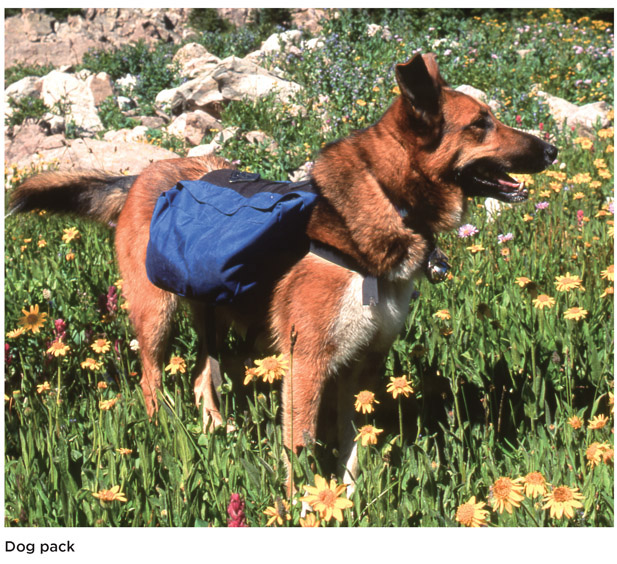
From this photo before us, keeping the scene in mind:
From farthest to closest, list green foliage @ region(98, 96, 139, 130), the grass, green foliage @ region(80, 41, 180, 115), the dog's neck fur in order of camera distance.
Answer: green foliage @ region(80, 41, 180, 115) < green foliage @ region(98, 96, 139, 130) < the dog's neck fur < the grass

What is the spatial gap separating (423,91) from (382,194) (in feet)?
1.54

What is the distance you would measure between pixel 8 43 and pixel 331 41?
9.19 metres

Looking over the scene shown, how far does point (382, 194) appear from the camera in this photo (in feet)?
9.50

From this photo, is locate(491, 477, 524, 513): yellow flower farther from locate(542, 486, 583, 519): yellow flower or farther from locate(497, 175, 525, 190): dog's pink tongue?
locate(497, 175, 525, 190): dog's pink tongue

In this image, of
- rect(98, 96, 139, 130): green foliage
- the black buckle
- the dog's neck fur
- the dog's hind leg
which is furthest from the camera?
rect(98, 96, 139, 130): green foliage

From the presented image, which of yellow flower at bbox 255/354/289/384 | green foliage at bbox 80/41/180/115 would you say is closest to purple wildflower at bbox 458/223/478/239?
yellow flower at bbox 255/354/289/384

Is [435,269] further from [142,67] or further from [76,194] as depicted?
[142,67]

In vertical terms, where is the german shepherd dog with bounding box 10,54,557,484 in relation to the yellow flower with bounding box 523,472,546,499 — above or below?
above

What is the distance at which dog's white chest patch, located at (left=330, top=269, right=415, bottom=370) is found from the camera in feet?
9.31

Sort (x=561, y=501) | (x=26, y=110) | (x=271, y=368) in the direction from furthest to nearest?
(x=26, y=110) → (x=271, y=368) → (x=561, y=501)

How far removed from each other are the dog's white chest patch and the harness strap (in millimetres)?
31

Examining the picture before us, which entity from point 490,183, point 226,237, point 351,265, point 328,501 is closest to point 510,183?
point 490,183

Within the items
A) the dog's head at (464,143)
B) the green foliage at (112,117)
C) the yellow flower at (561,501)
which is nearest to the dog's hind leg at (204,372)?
the dog's head at (464,143)

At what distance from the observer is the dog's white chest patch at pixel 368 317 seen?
2838 millimetres
